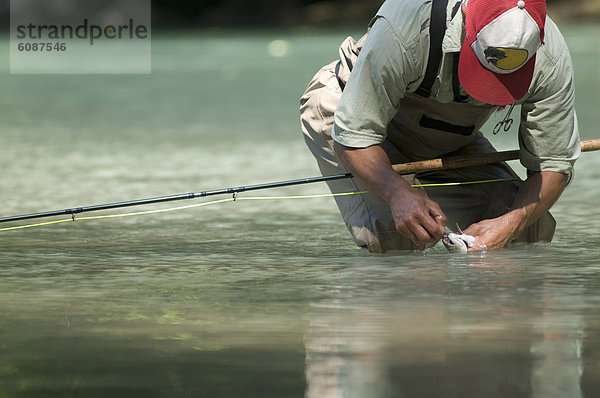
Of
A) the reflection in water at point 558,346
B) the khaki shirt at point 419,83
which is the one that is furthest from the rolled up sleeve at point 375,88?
the reflection in water at point 558,346

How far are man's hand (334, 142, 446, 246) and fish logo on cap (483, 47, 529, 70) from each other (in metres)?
0.49

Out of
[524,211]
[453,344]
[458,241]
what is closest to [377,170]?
[458,241]

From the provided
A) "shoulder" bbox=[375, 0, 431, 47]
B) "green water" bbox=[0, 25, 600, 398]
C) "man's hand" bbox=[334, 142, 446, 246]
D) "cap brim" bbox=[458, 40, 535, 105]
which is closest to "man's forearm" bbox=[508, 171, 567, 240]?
"green water" bbox=[0, 25, 600, 398]

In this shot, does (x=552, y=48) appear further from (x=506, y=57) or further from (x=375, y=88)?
(x=375, y=88)

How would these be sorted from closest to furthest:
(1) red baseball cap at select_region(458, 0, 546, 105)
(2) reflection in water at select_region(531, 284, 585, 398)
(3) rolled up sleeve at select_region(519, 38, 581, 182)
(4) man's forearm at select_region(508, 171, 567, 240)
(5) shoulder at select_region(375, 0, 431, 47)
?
1. (2) reflection in water at select_region(531, 284, 585, 398)
2. (1) red baseball cap at select_region(458, 0, 546, 105)
3. (5) shoulder at select_region(375, 0, 431, 47)
4. (3) rolled up sleeve at select_region(519, 38, 581, 182)
5. (4) man's forearm at select_region(508, 171, 567, 240)

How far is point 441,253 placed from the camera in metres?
3.91

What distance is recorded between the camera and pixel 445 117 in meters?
3.77

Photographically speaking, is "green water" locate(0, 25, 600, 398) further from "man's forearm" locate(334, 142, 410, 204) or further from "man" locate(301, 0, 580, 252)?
"man's forearm" locate(334, 142, 410, 204)

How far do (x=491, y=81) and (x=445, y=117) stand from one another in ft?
1.42

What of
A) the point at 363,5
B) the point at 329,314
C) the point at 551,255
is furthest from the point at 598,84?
the point at 363,5

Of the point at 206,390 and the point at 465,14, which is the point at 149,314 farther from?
the point at 465,14

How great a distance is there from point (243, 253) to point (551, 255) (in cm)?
105

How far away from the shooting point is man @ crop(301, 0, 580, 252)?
11.0 feet

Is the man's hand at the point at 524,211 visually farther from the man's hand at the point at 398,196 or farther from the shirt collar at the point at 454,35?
the shirt collar at the point at 454,35
